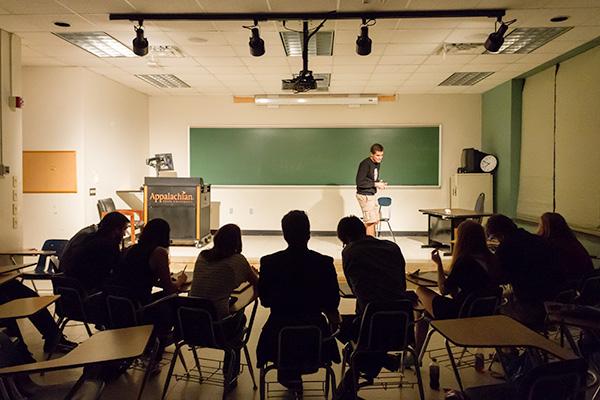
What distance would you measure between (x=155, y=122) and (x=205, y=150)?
119cm

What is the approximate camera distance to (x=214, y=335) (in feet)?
9.19

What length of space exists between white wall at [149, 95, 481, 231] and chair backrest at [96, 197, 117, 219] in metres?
2.35

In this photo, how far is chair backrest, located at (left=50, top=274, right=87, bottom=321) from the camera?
10.9 feet

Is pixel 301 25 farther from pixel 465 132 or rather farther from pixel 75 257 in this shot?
pixel 465 132

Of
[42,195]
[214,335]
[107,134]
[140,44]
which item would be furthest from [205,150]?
[214,335]

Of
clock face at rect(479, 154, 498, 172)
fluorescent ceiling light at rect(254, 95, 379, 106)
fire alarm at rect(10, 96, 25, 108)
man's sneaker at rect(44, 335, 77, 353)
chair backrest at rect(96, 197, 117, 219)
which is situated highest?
fluorescent ceiling light at rect(254, 95, 379, 106)

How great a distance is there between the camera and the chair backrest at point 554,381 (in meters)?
1.74

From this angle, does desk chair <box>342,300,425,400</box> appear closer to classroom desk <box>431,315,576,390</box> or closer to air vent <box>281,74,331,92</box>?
classroom desk <box>431,315,576,390</box>

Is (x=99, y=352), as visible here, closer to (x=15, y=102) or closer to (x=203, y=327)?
(x=203, y=327)

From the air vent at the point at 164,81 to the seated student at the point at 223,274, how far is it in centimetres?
547

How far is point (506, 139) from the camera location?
8.35 m

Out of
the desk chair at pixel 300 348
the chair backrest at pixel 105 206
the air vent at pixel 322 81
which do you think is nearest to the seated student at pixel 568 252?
the desk chair at pixel 300 348

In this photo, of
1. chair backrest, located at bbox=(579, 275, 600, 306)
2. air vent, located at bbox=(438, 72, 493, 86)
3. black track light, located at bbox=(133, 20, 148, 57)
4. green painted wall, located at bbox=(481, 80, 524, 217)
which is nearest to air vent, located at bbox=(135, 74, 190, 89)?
black track light, located at bbox=(133, 20, 148, 57)

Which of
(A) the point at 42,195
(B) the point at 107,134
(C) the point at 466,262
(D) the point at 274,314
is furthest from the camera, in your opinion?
(B) the point at 107,134
